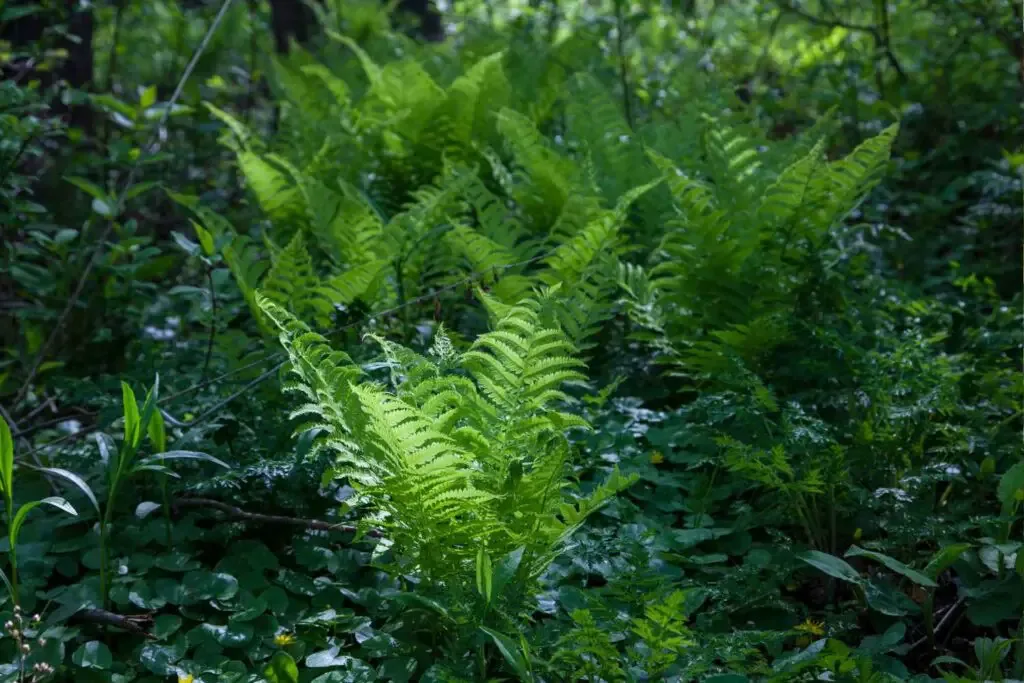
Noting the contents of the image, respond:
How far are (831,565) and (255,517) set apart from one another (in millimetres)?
1296

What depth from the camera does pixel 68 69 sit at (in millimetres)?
4223

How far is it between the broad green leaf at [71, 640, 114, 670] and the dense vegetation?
3 centimetres

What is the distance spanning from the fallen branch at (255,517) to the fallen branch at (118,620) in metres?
0.34

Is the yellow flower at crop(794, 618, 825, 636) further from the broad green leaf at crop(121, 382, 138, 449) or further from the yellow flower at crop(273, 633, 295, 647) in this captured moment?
the broad green leaf at crop(121, 382, 138, 449)

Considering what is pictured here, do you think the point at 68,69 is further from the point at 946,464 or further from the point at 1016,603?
the point at 1016,603

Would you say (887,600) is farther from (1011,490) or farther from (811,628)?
(1011,490)

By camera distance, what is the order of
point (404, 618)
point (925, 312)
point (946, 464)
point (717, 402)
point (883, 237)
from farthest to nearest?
point (883, 237)
point (925, 312)
point (717, 402)
point (946, 464)
point (404, 618)

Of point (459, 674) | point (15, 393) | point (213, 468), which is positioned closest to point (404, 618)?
point (459, 674)

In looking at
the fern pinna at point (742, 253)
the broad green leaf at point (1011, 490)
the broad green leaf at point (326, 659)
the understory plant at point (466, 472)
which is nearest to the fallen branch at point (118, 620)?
the broad green leaf at point (326, 659)

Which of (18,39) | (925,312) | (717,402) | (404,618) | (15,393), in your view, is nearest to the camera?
(404,618)

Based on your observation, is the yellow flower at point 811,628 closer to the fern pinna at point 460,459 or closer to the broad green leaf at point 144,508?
the fern pinna at point 460,459

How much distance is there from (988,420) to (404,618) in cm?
153

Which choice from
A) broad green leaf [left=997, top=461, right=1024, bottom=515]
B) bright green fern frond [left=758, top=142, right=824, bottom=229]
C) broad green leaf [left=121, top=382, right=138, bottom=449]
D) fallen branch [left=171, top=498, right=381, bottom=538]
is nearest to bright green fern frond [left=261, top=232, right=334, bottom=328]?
fallen branch [left=171, top=498, right=381, bottom=538]

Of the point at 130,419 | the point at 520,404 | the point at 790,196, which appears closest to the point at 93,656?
the point at 130,419
